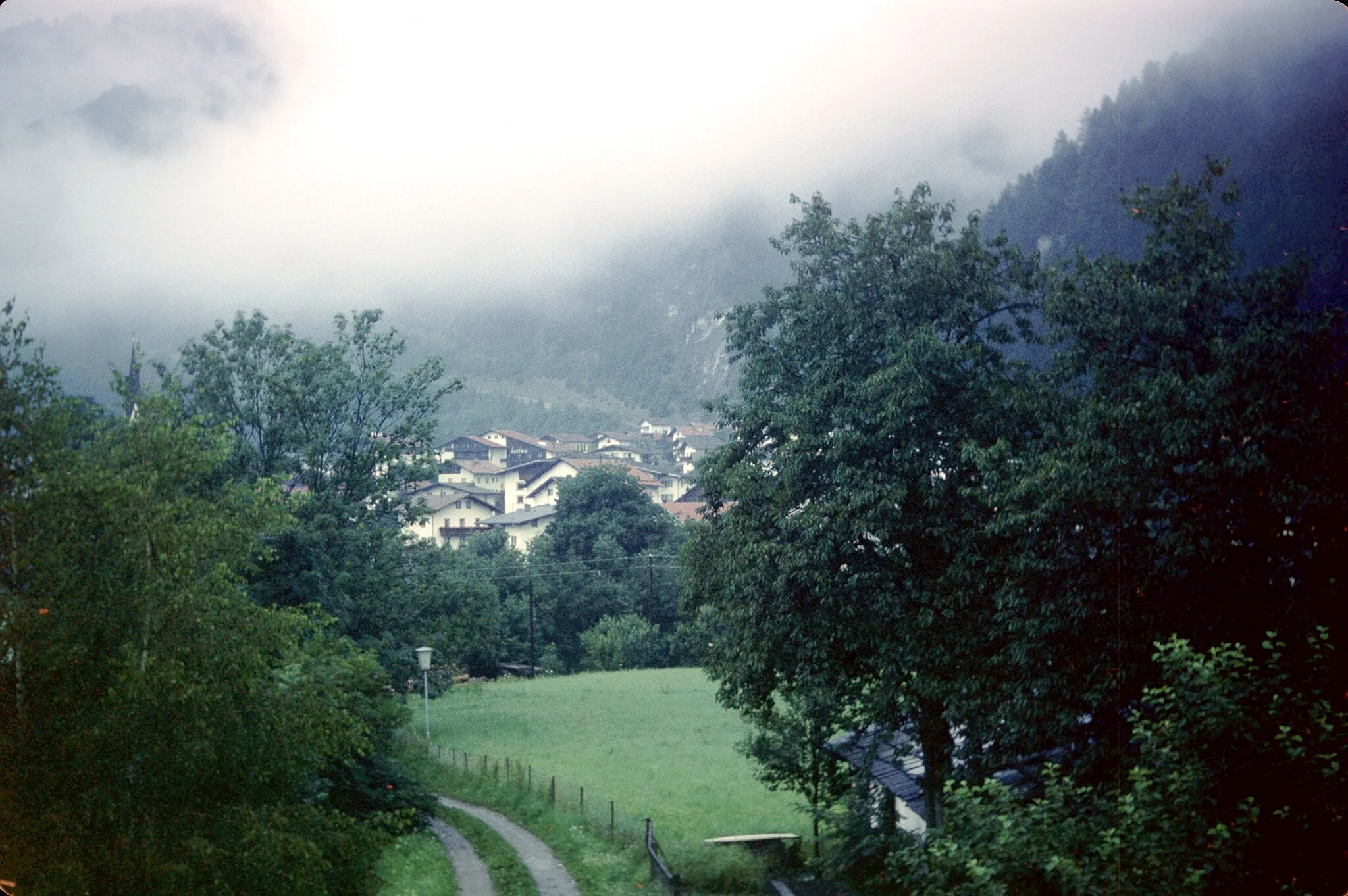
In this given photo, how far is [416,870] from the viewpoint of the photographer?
37.2 feet

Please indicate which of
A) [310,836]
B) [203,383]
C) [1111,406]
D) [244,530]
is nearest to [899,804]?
[1111,406]

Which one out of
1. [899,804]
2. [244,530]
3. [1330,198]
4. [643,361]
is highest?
[643,361]

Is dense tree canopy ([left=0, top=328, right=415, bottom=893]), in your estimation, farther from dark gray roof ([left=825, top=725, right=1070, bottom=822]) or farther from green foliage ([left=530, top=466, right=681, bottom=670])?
green foliage ([left=530, top=466, right=681, bottom=670])

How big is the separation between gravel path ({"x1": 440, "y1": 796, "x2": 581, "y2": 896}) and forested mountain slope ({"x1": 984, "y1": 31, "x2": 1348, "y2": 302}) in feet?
32.3

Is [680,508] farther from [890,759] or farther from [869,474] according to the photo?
[869,474]

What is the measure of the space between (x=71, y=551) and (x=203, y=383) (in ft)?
28.3

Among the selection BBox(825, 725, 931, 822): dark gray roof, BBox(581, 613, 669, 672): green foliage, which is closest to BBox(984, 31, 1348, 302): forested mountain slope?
BBox(825, 725, 931, 822): dark gray roof

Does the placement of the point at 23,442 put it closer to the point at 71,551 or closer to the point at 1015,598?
the point at 71,551

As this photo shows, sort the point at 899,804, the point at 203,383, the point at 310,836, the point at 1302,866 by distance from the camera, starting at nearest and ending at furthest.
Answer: the point at 1302,866
the point at 310,836
the point at 899,804
the point at 203,383

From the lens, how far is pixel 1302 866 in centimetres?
677

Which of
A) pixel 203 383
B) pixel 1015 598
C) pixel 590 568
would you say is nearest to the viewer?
pixel 1015 598

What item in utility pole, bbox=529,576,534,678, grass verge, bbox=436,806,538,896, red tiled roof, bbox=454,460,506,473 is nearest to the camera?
grass verge, bbox=436,806,538,896

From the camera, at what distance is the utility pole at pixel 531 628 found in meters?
31.7

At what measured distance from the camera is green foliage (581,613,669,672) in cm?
3111
